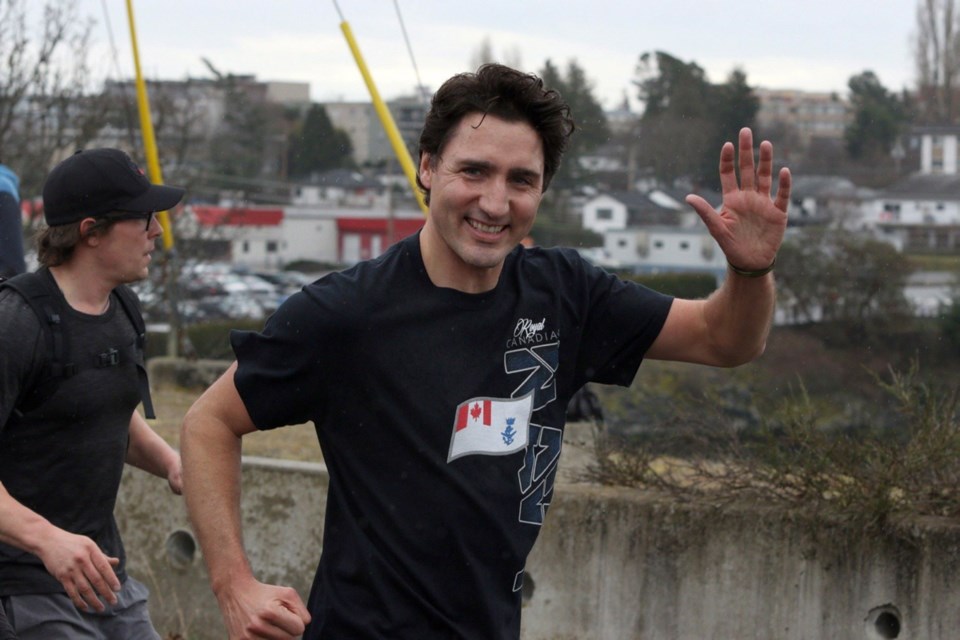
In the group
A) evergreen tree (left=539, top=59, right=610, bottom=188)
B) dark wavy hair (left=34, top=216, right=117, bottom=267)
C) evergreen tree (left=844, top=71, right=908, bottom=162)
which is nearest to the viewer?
dark wavy hair (left=34, top=216, right=117, bottom=267)

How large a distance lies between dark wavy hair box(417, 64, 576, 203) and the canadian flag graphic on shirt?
549 mm

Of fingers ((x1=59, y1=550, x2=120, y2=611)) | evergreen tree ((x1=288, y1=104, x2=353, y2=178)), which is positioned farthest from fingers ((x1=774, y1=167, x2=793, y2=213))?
evergreen tree ((x1=288, y1=104, x2=353, y2=178))

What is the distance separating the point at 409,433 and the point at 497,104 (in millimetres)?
737

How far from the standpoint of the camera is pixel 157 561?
733cm

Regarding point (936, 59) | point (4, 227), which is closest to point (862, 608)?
point (4, 227)

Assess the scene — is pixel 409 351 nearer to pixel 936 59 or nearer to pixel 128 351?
pixel 128 351

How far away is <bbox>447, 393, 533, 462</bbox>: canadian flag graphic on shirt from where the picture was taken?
300cm

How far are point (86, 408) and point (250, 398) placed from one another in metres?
1.24

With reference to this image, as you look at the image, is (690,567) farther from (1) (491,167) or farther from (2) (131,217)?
(1) (491,167)

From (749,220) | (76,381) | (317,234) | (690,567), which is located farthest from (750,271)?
(317,234)

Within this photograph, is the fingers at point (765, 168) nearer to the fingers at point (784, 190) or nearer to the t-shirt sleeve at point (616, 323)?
the fingers at point (784, 190)

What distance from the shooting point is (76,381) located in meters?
4.01

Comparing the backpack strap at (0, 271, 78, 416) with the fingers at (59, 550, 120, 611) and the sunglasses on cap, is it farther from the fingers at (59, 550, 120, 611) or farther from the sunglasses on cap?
the fingers at (59, 550, 120, 611)

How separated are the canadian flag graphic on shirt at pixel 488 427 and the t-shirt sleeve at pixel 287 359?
30cm
